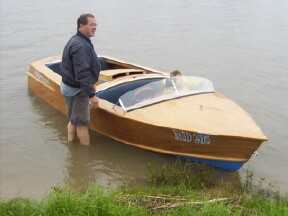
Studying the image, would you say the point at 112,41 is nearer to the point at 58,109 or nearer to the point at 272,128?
the point at 58,109

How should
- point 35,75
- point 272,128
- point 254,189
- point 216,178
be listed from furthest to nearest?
point 35,75 → point 272,128 → point 216,178 → point 254,189

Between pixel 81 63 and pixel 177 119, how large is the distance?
1.64 meters

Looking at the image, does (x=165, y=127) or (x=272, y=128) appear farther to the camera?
(x=272, y=128)

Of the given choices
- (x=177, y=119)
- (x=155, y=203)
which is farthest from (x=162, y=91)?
(x=155, y=203)

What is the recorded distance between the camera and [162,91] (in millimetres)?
8508

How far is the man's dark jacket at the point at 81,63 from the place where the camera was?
769 centimetres

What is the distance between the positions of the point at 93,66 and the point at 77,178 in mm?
1701

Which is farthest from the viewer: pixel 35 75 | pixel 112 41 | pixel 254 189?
pixel 112 41

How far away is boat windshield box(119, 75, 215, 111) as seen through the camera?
832 cm

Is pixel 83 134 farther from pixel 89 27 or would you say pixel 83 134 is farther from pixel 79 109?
pixel 89 27

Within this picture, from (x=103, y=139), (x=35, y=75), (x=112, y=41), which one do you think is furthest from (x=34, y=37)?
(x=103, y=139)

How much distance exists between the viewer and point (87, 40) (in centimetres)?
780

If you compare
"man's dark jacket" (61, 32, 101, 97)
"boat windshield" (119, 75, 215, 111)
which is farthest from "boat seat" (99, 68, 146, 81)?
"man's dark jacket" (61, 32, 101, 97)

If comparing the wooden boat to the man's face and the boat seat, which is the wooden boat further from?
the man's face
